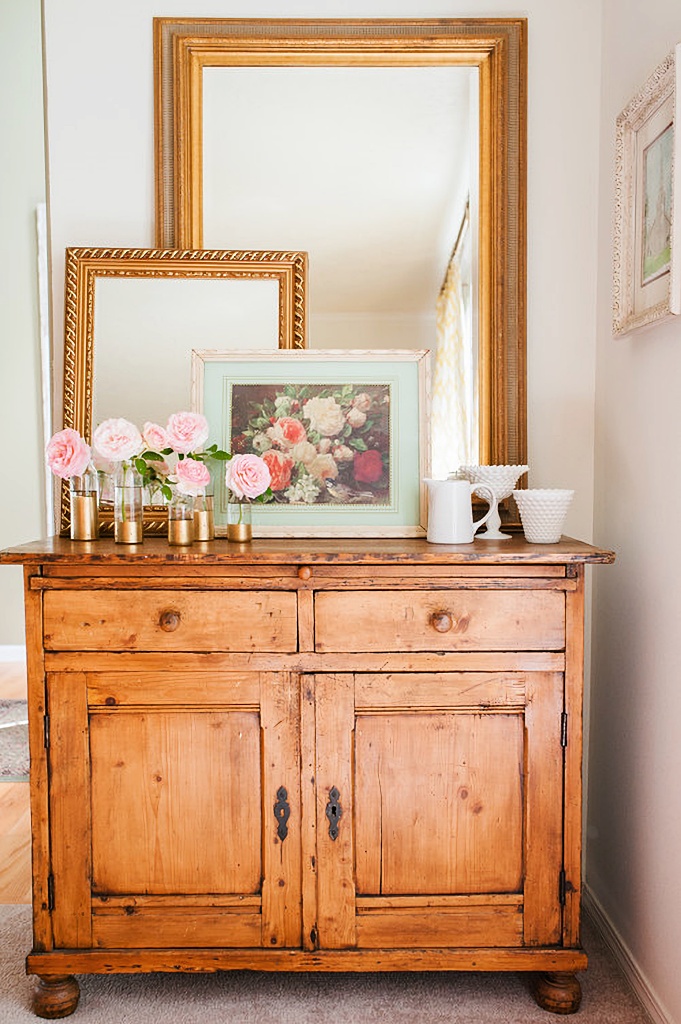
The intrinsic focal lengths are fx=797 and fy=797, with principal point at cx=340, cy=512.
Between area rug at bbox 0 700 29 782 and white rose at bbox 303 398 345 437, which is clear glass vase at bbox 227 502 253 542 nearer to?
white rose at bbox 303 398 345 437

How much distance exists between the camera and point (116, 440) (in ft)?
5.78

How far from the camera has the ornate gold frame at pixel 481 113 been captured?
204 cm

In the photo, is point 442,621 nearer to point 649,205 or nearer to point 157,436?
point 157,436

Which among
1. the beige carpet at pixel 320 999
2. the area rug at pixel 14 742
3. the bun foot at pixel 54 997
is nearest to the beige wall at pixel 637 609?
the beige carpet at pixel 320 999

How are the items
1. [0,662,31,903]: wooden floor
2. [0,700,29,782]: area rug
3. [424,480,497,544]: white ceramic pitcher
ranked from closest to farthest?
[424,480,497,544]: white ceramic pitcher
[0,662,31,903]: wooden floor
[0,700,29,782]: area rug

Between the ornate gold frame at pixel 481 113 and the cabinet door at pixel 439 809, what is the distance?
2.36 feet

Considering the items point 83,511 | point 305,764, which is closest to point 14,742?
point 83,511

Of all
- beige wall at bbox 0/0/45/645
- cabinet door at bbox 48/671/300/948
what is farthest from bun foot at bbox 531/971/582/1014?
beige wall at bbox 0/0/45/645

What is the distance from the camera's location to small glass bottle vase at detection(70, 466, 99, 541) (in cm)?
185

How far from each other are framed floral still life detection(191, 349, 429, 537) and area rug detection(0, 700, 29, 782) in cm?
165

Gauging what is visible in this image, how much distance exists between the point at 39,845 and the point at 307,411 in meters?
1.13

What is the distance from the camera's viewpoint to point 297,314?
2059mm

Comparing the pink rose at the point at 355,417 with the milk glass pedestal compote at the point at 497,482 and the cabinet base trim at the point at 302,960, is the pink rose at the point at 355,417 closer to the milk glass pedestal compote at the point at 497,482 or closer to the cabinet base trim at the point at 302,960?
the milk glass pedestal compote at the point at 497,482

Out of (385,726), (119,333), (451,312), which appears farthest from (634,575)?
(119,333)
